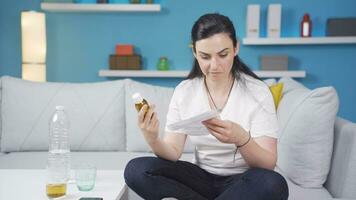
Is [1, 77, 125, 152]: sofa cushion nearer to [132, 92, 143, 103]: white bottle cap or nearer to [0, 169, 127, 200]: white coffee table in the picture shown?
[0, 169, 127, 200]: white coffee table

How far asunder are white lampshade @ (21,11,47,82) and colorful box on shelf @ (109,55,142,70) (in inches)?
22.7

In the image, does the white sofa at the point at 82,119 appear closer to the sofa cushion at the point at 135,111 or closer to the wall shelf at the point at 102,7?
the sofa cushion at the point at 135,111

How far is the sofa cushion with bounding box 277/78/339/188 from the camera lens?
5.36 ft

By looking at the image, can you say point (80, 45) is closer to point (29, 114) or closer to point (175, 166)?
point (29, 114)

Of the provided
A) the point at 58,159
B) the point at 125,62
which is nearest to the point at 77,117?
the point at 58,159

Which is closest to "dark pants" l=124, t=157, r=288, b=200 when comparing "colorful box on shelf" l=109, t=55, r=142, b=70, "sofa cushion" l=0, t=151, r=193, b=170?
"sofa cushion" l=0, t=151, r=193, b=170

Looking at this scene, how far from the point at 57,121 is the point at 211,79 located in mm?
1069

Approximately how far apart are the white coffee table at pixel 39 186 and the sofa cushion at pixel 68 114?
758 mm

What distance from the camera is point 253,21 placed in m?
3.41

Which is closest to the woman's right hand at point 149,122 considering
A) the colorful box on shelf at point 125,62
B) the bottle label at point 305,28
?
the colorful box on shelf at point 125,62

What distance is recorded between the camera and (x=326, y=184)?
1.69m

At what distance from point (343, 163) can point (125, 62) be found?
2305 mm

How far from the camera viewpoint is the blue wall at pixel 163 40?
350 centimetres

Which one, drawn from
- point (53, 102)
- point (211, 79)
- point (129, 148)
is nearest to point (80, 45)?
point (53, 102)
